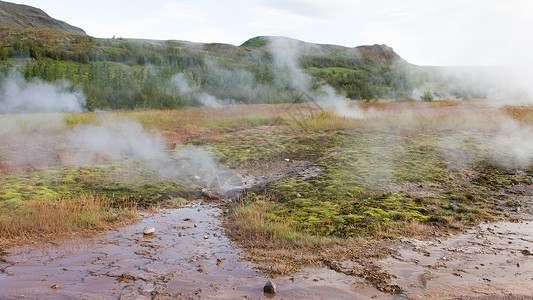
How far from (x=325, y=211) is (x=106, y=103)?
22502 millimetres

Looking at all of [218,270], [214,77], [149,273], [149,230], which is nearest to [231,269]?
[218,270]

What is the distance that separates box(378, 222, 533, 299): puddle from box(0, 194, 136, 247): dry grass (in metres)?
4.43

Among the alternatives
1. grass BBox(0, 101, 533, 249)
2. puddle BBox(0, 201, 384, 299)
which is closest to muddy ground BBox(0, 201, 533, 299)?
puddle BBox(0, 201, 384, 299)

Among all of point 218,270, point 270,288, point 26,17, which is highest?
point 26,17

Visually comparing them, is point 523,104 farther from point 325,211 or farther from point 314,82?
point 325,211

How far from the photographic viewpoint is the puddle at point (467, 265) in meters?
4.19

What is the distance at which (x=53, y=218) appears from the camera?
5.94 meters

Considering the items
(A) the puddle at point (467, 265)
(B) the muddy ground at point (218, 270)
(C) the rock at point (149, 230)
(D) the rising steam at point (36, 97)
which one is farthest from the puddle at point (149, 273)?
(D) the rising steam at point (36, 97)

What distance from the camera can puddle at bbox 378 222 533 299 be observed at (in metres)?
4.19

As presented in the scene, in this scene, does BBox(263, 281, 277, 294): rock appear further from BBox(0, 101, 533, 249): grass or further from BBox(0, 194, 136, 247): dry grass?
BBox(0, 194, 136, 247): dry grass

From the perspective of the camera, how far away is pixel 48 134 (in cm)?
1324

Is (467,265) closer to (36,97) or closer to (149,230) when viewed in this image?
(149,230)

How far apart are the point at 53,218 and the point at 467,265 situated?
5.99m

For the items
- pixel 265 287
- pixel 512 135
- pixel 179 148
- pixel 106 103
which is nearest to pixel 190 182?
pixel 179 148
